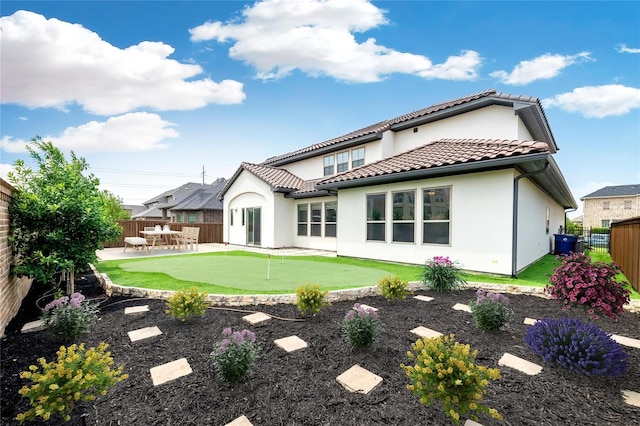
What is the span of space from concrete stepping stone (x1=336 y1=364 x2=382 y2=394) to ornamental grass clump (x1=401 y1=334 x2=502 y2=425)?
49 cm

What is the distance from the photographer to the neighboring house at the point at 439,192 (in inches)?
276

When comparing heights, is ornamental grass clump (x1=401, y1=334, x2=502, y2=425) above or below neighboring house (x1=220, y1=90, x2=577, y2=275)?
below

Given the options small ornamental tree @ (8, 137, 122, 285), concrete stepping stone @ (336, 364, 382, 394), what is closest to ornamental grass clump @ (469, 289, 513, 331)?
concrete stepping stone @ (336, 364, 382, 394)

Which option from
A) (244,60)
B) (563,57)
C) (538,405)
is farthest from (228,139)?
(538,405)

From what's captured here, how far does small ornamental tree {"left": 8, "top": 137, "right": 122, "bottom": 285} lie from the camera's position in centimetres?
447

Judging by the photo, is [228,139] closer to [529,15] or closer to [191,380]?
[529,15]

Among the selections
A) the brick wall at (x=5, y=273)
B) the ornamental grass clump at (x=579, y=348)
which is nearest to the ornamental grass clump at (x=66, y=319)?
the brick wall at (x=5, y=273)

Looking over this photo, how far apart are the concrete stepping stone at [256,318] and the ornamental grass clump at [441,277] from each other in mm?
3556

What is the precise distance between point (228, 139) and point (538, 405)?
63.1 ft

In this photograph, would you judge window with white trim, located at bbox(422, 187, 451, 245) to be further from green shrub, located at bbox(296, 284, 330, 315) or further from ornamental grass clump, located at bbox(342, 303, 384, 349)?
ornamental grass clump, located at bbox(342, 303, 384, 349)

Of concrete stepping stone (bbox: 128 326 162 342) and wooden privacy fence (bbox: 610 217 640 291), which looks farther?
wooden privacy fence (bbox: 610 217 640 291)

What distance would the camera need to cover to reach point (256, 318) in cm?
405

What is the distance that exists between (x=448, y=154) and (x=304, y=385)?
7.82 metres

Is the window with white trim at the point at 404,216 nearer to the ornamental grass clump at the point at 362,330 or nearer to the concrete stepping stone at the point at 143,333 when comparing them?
the ornamental grass clump at the point at 362,330
